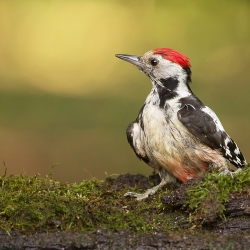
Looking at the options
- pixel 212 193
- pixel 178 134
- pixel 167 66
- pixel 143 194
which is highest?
pixel 167 66

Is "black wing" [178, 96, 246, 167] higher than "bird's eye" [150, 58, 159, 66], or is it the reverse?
"bird's eye" [150, 58, 159, 66]

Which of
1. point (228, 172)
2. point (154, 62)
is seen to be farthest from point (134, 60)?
point (228, 172)

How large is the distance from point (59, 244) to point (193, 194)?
1.04m

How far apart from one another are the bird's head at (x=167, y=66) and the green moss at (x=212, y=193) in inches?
52.5

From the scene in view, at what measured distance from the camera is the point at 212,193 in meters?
3.85

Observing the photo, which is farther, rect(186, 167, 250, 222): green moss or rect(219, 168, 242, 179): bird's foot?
rect(219, 168, 242, 179): bird's foot

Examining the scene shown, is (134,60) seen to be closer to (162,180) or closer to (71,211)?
(162,180)

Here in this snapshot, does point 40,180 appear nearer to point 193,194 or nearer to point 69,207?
point 69,207

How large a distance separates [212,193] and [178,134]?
0.97 m

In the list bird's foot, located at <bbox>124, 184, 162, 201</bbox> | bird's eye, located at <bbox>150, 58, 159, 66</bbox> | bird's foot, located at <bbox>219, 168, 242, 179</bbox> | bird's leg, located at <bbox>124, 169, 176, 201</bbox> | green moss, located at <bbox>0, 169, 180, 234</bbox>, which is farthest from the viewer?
bird's eye, located at <bbox>150, 58, 159, 66</bbox>

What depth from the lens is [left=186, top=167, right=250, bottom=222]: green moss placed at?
12.2 ft

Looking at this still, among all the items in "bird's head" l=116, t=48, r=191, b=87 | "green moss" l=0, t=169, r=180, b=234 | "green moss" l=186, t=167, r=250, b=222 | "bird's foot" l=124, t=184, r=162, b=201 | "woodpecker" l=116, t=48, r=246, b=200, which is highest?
"bird's head" l=116, t=48, r=191, b=87

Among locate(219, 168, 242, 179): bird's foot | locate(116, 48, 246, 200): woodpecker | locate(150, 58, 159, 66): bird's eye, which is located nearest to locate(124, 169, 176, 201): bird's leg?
locate(116, 48, 246, 200): woodpecker

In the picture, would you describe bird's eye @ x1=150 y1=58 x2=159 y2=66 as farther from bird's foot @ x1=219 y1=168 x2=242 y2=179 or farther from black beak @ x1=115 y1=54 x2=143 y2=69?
bird's foot @ x1=219 y1=168 x2=242 y2=179
